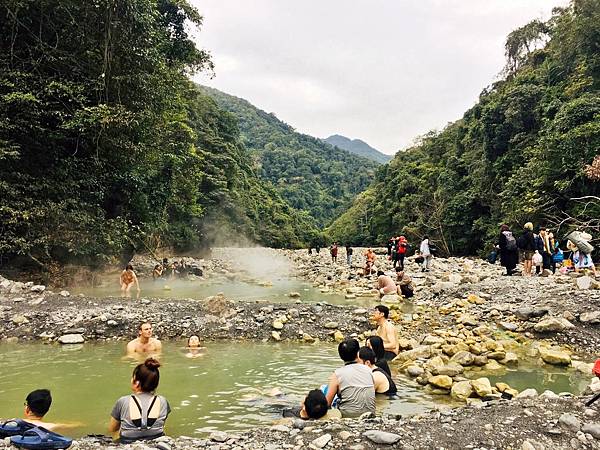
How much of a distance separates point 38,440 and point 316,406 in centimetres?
281

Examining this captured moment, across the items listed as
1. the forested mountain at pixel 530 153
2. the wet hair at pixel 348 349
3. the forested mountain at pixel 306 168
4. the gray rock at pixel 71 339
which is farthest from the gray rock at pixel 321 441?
the forested mountain at pixel 306 168

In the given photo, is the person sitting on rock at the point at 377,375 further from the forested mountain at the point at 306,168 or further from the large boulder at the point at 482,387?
the forested mountain at the point at 306,168

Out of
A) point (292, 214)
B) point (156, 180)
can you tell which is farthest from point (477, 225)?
point (292, 214)

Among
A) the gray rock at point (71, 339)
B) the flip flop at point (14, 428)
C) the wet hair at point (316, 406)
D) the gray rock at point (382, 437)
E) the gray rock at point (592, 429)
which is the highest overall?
the flip flop at point (14, 428)

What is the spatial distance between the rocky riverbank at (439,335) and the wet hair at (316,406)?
544mm

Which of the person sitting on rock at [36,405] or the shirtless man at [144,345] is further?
the shirtless man at [144,345]

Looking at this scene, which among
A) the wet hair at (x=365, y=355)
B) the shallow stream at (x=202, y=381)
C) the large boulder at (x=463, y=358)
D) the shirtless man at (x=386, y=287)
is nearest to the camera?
the shallow stream at (x=202, y=381)

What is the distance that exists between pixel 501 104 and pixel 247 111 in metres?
132

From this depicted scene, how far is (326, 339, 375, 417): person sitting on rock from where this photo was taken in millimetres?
5376

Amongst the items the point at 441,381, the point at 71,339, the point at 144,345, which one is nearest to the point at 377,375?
the point at 441,381

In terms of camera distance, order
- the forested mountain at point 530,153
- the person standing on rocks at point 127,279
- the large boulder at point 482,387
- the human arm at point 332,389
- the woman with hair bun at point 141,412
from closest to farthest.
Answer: the woman with hair bun at point 141,412 < the human arm at point 332,389 < the large boulder at point 482,387 < the person standing on rocks at point 127,279 < the forested mountain at point 530,153

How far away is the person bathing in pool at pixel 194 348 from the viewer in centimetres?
873

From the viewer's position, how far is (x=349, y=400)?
17.7ft

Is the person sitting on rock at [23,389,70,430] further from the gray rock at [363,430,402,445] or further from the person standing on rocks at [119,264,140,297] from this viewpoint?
the person standing on rocks at [119,264,140,297]
